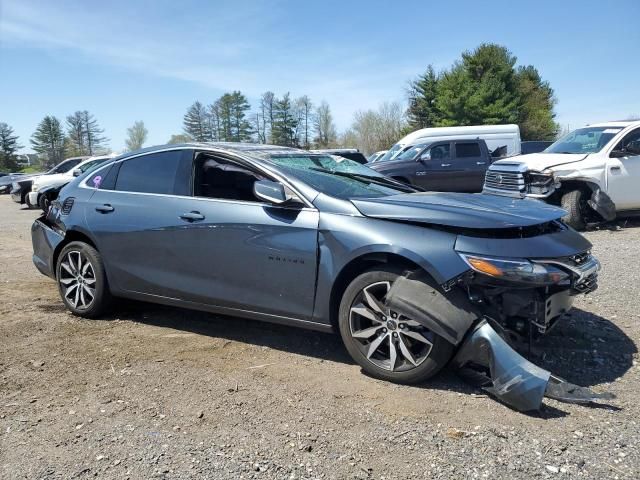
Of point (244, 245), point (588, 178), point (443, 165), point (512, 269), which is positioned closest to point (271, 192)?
point (244, 245)

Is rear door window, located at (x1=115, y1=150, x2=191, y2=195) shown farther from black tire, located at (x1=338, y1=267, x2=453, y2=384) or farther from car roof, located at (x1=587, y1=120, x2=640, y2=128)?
car roof, located at (x1=587, y1=120, x2=640, y2=128)

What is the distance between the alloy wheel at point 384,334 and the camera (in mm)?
3404

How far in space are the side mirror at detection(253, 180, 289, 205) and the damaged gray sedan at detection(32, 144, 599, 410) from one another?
1 cm

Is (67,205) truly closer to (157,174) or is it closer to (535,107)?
(157,174)

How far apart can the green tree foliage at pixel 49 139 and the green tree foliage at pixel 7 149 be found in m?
5.35

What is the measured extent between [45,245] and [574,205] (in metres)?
8.19

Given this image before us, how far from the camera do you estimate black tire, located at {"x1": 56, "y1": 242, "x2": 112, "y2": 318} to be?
481cm

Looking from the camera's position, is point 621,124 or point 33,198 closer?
point 621,124

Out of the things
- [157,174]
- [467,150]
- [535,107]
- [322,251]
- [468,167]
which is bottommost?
[322,251]

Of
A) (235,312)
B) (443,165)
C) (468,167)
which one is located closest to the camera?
(235,312)

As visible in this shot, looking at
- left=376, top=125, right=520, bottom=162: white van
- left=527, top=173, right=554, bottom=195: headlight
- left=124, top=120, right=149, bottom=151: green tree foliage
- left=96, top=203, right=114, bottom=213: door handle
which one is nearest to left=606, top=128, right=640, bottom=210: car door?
left=527, top=173, right=554, bottom=195: headlight

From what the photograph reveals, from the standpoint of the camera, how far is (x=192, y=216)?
424 centimetres

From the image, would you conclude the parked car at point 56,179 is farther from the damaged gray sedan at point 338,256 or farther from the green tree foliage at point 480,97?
the green tree foliage at point 480,97

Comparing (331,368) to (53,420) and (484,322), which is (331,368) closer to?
(484,322)
